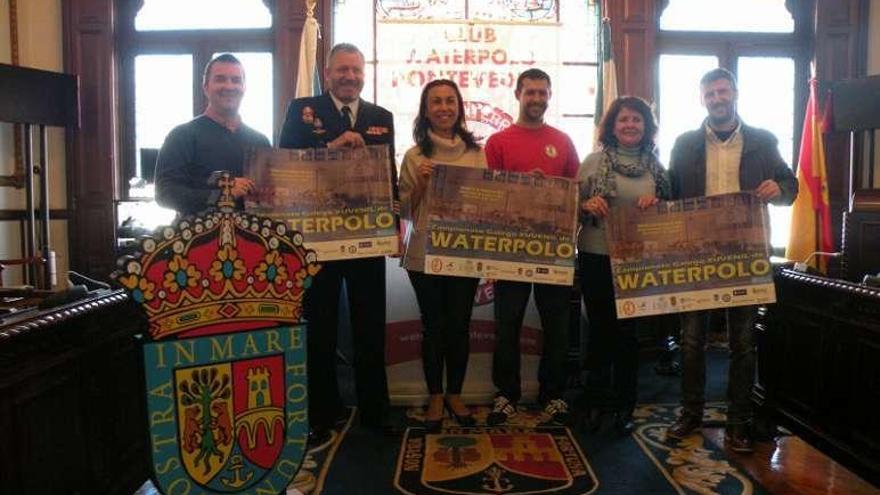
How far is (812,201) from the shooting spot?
15.5 feet

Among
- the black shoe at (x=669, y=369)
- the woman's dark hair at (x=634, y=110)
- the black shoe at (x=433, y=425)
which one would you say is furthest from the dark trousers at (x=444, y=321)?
the black shoe at (x=669, y=369)

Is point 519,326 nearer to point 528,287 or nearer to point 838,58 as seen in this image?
point 528,287

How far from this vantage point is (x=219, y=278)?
1.72 m

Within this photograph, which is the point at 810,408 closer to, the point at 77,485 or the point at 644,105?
the point at 644,105

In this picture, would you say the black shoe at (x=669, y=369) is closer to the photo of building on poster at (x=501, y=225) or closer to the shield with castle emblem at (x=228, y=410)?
the photo of building on poster at (x=501, y=225)

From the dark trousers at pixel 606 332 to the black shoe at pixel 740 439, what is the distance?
39cm

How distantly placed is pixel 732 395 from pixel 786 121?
11.0 feet

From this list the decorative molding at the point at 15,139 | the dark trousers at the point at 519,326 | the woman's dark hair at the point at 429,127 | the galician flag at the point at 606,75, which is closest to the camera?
the woman's dark hair at the point at 429,127

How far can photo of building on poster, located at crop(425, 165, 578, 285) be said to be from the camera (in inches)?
101

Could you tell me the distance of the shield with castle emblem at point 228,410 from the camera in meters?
1.64

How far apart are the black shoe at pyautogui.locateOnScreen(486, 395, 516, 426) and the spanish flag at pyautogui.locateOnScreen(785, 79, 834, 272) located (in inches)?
113

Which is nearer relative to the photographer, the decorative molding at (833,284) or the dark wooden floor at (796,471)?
the decorative molding at (833,284)

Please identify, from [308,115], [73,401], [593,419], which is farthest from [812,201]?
[73,401]

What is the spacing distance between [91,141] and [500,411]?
380 centimetres
